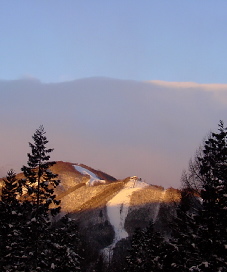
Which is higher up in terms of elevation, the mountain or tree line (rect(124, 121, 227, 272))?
tree line (rect(124, 121, 227, 272))

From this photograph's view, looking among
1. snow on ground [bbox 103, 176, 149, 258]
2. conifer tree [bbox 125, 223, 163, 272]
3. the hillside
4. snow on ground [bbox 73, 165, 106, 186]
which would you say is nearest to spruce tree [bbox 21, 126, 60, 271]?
conifer tree [bbox 125, 223, 163, 272]

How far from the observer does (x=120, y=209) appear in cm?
12056

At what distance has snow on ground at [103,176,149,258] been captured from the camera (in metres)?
107

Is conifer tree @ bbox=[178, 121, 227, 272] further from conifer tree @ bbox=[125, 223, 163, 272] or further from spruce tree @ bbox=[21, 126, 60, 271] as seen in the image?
conifer tree @ bbox=[125, 223, 163, 272]

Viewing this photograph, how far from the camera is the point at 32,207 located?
29578mm

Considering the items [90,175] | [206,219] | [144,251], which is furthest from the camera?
[90,175]

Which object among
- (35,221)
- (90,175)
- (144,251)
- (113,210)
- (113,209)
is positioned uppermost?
(35,221)

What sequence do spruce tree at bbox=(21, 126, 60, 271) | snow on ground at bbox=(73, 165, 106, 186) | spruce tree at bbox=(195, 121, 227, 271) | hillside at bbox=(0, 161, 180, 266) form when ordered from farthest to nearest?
snow on ground at bbox=(73, 165, 106, 186) < hillside at bbox=(0, 161, 180, 266) < spruce tree at bbox=(21, 126, 60, 271) < spruce tree at bbox=(195, 121, 227, 271)

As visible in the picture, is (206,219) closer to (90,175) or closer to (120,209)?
(120,209)

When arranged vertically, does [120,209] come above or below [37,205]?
below

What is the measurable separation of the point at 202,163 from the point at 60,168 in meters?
158

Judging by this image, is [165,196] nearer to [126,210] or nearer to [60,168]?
[126,210]

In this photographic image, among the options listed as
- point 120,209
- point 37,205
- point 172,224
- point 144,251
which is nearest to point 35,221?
point 37,205

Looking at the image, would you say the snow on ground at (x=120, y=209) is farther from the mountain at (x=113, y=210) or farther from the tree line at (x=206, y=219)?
the tree line at (x=206, y=219)
